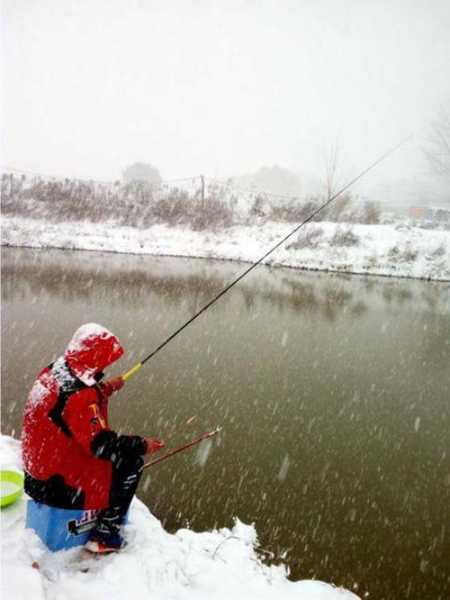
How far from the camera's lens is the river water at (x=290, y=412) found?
12.6ft

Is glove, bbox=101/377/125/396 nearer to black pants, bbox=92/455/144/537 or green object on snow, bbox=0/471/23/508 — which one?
black pants, bbox=92/455/144/537

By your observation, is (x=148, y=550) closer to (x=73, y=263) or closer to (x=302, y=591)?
(x=302, y=591)

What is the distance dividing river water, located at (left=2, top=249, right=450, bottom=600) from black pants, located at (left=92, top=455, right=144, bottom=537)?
121 cm

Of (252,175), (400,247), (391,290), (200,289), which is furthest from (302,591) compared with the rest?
(252,175)

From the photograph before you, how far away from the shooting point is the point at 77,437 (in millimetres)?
2348

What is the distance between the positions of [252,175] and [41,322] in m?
74.0

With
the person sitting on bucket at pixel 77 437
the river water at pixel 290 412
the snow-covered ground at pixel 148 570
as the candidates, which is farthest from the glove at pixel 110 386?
the river water at pixel 290 412

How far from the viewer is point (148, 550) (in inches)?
116

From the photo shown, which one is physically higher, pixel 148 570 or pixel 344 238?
pixel 344 238

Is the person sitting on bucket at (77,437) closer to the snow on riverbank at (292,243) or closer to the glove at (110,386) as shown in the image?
the glove at (110,386)

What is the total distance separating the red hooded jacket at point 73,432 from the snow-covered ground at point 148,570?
Answer: 0.37m

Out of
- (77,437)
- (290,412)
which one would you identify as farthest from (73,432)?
(290,412)

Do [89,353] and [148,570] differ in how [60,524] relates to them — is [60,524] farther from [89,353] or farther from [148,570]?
[89,353]

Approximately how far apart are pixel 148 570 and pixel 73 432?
109 cm
